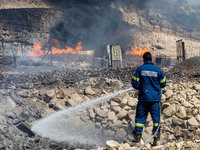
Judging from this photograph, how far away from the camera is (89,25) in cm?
3406

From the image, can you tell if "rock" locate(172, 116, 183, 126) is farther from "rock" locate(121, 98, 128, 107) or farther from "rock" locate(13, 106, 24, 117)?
"rock" locate(13, 106, 24, 117)

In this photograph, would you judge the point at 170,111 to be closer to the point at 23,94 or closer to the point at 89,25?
the point at 23,94

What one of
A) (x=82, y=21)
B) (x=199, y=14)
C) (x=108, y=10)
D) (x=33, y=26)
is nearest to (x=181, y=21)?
(x=199, y=14)

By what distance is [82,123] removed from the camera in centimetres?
610

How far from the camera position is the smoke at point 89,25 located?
1226 inches

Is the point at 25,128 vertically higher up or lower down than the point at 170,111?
lower down

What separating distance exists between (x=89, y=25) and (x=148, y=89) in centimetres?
3141

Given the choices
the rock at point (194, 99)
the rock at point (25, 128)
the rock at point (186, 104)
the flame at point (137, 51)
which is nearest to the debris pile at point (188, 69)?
the rock at point (194, 99)

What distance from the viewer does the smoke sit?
3113 cm

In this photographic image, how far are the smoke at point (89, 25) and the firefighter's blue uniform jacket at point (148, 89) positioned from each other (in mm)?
24897

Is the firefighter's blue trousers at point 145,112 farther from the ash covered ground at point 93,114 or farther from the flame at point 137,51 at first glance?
the flame at point 137,51

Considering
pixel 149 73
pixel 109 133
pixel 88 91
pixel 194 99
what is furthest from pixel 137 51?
pixel 149 73

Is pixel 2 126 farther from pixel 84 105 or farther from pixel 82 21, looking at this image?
pixel 82 21

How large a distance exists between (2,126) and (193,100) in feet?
18.2
